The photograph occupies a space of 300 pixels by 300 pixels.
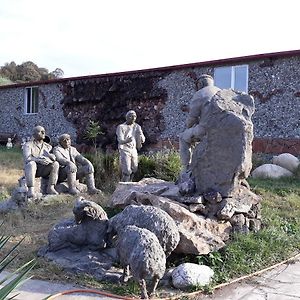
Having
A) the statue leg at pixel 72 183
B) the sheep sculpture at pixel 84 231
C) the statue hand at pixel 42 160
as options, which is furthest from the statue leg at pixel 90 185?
the sheep sculpture at pixel 84 231

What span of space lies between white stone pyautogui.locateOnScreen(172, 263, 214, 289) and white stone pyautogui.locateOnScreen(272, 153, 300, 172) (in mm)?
8574

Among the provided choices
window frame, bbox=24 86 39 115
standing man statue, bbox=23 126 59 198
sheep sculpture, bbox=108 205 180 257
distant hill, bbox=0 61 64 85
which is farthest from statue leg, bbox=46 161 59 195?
distant hill, bbox=0 61 64 85

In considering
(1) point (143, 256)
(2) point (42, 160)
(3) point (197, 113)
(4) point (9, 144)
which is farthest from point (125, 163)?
(4) point (9, 144)

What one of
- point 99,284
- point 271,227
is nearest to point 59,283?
point 99,284

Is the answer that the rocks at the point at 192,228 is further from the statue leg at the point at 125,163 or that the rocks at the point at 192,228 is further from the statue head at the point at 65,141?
the statue leg at the point at 125,163

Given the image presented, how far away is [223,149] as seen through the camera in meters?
6.31

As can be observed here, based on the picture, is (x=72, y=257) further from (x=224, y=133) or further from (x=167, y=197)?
(x=224, y=133)

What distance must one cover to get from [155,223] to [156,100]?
43.2 ft

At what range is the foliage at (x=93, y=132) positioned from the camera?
17428 mm

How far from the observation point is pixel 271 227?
22.9 feet

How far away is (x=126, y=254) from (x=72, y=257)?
3.74 feet

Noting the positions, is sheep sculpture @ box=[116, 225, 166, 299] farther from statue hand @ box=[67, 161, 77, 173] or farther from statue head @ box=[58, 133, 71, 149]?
statue head @ box=[58, 133, 71, 149]

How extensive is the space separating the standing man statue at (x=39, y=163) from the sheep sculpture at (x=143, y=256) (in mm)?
4743

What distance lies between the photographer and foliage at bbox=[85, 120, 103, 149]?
57.2ft
